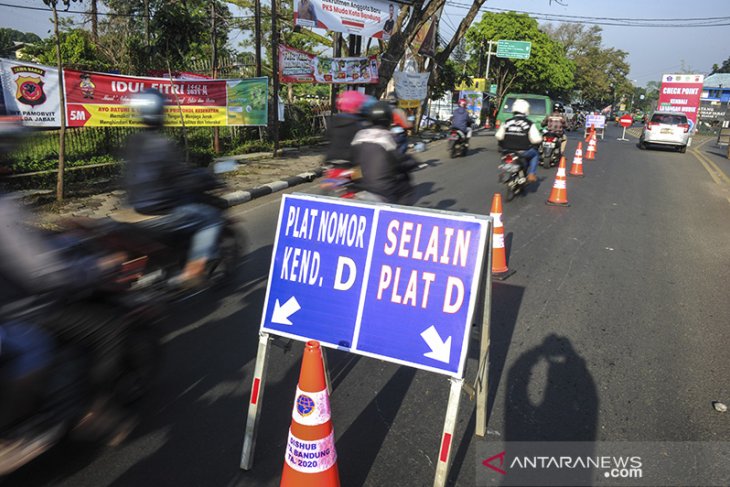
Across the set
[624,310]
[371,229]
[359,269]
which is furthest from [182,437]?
[624,310]

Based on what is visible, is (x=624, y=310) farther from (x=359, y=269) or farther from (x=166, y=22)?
(x=166, y=22)

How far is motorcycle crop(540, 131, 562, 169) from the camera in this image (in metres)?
13.2

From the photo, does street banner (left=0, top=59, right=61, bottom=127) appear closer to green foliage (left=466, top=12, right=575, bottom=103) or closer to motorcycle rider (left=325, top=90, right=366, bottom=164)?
motorcycle rider (left=325, top=90, right=366, bottom=164)

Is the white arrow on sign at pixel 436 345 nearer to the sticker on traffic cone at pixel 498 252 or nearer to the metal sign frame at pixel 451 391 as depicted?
the metal sign frame at pixel 451 391

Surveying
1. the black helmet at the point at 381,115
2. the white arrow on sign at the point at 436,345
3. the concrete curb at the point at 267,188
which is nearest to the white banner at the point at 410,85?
the concrete curb at the point at 267,188

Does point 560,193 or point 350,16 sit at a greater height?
point 350,16

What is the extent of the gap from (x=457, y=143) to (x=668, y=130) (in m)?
9.87

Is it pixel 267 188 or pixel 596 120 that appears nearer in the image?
pixel 267 188

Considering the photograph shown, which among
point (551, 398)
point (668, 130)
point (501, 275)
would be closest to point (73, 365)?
point (551, 398)

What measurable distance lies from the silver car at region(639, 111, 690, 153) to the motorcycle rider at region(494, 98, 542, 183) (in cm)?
1326

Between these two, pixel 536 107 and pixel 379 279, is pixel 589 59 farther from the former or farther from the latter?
pixel 379 279

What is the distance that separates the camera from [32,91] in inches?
295

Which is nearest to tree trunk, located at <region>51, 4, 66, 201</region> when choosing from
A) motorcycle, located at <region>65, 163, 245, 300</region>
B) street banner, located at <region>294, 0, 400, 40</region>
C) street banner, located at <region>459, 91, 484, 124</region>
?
motorcycle, located at <region>65, 163, 245, 300</region>

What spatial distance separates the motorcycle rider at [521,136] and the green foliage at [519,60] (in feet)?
125
